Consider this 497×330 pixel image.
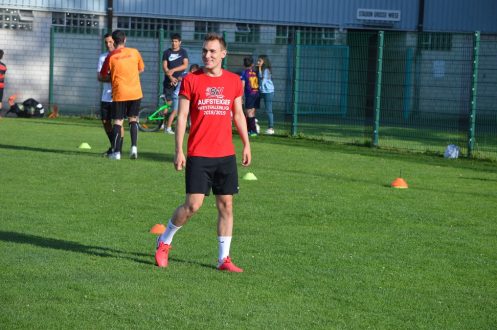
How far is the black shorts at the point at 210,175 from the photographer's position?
8.20 meters

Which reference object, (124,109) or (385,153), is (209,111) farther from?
(385,153)

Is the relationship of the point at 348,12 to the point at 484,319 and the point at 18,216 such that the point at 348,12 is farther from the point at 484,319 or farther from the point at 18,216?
the point at 484,319

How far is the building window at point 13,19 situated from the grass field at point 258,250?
18.4 meters

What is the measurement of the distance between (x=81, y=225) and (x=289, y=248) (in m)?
2.27

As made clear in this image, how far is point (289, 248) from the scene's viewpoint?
931 cm

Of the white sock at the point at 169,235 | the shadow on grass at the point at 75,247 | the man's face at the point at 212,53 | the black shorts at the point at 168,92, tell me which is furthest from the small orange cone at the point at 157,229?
the black shorts at the point at 168,92

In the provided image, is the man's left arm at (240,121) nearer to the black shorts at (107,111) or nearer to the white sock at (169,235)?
the white sock at (169,235)

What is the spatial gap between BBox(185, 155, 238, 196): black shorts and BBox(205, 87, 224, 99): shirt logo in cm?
51

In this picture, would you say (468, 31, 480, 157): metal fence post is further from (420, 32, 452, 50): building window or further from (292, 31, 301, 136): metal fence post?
(292, 31, 301, 136): metal fence post

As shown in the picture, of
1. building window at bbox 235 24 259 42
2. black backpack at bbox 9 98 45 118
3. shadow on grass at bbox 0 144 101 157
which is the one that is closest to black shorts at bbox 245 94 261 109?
shadow on grass at bbox 0 144 101 157

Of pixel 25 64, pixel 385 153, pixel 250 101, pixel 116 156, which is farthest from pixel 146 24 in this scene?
pixel 116 156

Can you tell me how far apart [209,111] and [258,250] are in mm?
1573

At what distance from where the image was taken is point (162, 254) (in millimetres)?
8305

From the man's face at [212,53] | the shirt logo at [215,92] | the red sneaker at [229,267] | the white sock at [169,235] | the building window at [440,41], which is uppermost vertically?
the building window at [440,41]
